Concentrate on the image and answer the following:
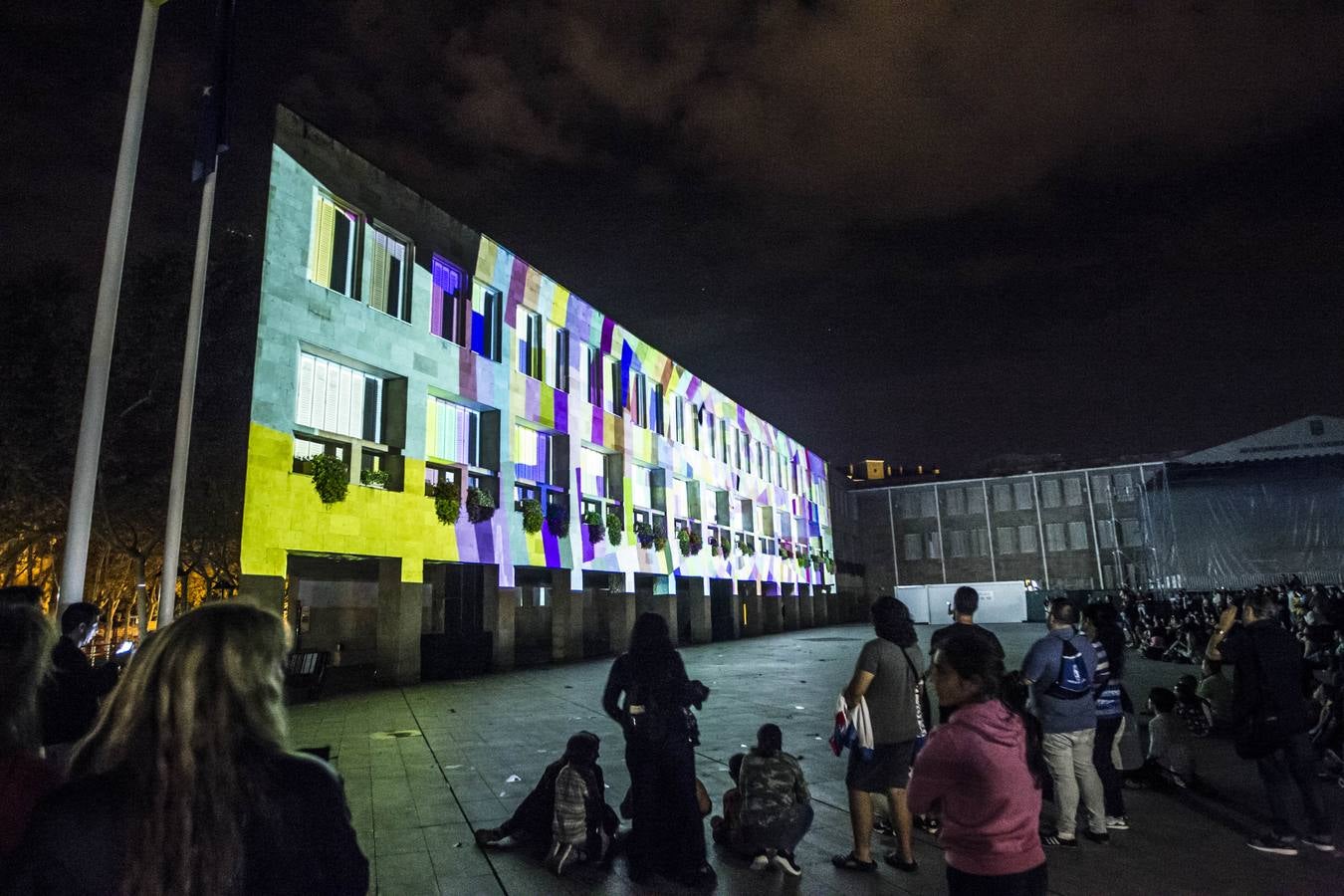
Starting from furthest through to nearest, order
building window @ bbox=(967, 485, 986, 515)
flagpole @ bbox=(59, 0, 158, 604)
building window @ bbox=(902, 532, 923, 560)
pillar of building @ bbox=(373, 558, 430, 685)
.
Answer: building window @ bbox=(902, 532, 923, 560) → building window @ bbox=(967, 485, 986, 515) → pillar of building @ bbox=(373, 558, 430, 685) → flagpole @ bbox=(59, 0, 158, 604)

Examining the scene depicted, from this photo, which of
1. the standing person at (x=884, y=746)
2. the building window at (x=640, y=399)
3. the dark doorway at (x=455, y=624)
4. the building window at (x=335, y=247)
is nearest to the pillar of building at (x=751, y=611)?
the building window at (x=640, y=399)

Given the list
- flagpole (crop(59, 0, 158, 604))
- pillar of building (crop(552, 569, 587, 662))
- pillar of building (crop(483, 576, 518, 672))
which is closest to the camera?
flagpole (crop(59, 0, 158, 604))

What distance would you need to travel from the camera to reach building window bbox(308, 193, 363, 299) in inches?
690

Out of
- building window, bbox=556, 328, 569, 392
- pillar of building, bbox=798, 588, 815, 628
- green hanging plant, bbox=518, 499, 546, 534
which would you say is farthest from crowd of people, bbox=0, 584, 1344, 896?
pillar of building, bbox=798, 588, 815, 628

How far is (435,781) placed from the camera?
25.8 ft

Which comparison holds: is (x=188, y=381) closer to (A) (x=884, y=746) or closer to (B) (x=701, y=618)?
(A) (x=884, y=746)

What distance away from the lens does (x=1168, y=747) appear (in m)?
7.61

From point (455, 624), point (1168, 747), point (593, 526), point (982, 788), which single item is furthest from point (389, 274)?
point (982, 788)

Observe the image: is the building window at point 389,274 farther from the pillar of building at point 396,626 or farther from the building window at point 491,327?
the pillar of building at point 396,626

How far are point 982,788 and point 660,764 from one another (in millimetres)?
2743

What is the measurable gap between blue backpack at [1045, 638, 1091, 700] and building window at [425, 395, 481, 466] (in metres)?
16.9

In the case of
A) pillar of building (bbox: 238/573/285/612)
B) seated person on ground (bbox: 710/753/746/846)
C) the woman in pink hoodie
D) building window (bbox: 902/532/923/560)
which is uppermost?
building window (bbox: 902/532/923/560)

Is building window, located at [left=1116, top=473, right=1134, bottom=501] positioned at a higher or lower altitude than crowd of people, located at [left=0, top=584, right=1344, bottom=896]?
higher

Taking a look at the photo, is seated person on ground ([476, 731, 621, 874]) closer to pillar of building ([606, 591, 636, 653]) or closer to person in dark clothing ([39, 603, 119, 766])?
person in dark clothing ([39, 603, 119, 766])
